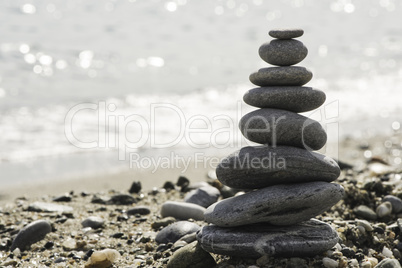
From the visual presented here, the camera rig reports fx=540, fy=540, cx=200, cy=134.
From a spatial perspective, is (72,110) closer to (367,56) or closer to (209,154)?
(209,154)

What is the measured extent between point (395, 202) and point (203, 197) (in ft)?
7.85

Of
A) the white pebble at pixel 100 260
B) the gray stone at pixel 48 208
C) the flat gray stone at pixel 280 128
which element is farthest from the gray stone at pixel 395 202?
the gray stone at pixel 48 208

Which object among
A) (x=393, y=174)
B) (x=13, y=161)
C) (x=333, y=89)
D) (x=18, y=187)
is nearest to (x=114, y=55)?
(x=333, y=89)

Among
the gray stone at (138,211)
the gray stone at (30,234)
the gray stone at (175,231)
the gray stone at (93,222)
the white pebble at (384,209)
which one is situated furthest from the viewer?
the gray stone at (138,211)

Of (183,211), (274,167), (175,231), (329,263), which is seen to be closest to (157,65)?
(183,211)

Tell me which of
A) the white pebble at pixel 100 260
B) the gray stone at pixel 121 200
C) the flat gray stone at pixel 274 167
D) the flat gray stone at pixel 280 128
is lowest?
the white pebble at pixel 100 260

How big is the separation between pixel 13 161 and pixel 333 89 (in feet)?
32.3

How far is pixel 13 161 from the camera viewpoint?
10406 millimetres

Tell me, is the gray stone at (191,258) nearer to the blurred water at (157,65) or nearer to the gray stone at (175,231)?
the gray stone at (175,231)

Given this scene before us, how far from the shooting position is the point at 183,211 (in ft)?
21.8

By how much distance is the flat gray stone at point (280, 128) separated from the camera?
4.91 meters

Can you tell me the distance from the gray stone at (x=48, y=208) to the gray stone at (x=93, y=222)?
582 mm

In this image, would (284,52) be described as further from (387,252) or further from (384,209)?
(384,209)

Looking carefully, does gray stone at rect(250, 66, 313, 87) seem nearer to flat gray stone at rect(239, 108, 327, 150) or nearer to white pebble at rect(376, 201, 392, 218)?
flat gray stone at rect(239, 108, 327, 150)
